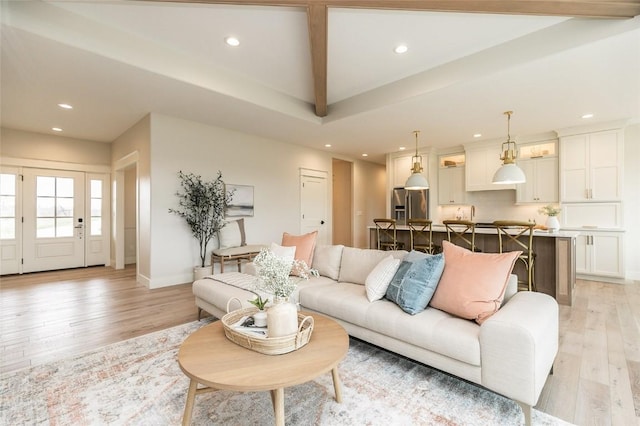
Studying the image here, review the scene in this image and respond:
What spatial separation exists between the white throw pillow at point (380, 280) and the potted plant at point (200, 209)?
3253 millimetres

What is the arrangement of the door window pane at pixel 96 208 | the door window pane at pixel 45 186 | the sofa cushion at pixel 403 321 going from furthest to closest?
the door window pane at pixel 96 208, the door window pane at pixel 45 186, the sofa cushion at pixel 403 321

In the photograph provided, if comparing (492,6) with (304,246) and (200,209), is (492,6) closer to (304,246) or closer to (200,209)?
(304,246)

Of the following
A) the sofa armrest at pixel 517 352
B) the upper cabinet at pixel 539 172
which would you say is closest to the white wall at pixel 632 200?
A: the upper cabinet at pixel 539 172

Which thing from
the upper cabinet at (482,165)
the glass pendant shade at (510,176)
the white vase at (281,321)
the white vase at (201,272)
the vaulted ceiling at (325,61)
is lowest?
the white vase at (201,272)

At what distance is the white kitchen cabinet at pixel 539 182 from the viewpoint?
5.45m

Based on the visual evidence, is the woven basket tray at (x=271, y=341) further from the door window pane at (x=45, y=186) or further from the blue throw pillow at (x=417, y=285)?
the door window pane at (x=45, y=186)

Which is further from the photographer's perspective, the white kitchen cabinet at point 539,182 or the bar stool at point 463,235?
the white kitchen cabinet at point 539,182

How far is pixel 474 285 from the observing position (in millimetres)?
2016

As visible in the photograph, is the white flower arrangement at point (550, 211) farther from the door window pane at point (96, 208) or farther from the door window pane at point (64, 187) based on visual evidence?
the door window pane at point (64, 187)

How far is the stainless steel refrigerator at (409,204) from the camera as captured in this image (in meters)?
6.89

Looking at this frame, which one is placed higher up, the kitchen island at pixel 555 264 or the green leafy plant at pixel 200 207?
the green leafy plant at pixel 200 207

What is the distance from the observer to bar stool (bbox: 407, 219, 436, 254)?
459 cm

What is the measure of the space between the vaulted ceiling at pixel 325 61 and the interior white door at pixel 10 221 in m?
1.26

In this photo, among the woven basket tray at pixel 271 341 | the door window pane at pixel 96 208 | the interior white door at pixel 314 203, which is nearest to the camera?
the woven basket tray at pixel 271 341
